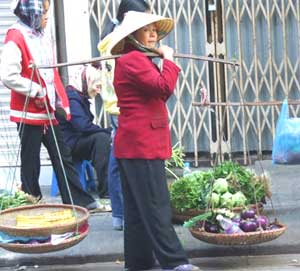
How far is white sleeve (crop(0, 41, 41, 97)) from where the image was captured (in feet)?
20.6

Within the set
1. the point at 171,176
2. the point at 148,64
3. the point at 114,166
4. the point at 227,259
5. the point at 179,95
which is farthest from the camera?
the point at 179,95

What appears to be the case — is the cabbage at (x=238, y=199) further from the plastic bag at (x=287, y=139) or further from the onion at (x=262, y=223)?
the plastic bag at (x=287, y=139)

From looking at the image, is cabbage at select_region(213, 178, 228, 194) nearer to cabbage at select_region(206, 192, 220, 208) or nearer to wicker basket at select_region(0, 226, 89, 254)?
cabbage at select_region(206, 192, 220, 208)

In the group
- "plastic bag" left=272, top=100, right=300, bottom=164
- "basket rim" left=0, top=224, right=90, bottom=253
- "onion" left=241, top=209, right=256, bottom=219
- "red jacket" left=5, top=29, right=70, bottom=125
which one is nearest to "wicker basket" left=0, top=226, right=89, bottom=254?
"basket rim" left=0, top=224, right=90, bottom=253

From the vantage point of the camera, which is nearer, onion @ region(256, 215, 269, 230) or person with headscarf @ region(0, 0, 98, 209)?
onion @ region(256, 215, 269, 230)

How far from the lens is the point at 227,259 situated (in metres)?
5.89

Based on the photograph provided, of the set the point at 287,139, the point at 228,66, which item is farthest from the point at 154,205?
the point at 228,66

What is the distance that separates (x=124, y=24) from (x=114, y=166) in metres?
1.40

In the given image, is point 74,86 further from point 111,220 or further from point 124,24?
point 124,24

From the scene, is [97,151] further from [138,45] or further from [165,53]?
[165,53]

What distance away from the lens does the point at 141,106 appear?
518 centimetres

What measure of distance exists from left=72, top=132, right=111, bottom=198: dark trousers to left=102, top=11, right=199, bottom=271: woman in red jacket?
2.28 m

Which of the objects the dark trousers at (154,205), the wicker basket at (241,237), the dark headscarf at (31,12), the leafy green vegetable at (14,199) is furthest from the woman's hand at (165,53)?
the leafy green vegetable at (14,199)

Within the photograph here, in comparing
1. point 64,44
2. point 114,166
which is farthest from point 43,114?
point 64,44
